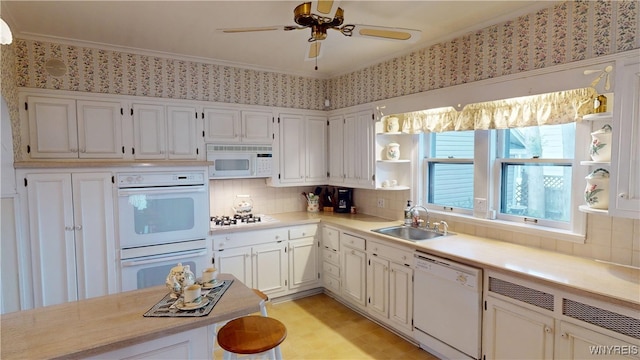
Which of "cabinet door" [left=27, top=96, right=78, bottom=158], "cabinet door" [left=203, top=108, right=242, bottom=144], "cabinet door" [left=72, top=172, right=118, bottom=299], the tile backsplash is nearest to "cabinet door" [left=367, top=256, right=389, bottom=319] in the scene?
the tile backsplash

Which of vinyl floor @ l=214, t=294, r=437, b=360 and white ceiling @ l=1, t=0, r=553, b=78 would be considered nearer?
white ceiling @ l=1, t=0, r=553, b=78

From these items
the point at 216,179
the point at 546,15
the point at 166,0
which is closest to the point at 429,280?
the point at 546,15

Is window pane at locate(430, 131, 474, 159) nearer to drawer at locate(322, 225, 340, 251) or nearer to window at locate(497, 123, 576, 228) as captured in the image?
window at locate(497, 123, 576, 228)

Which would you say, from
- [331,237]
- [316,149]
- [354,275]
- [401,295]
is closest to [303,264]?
[331,237]

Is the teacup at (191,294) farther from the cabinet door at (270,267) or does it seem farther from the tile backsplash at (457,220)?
the tile backsplash at (457,220)

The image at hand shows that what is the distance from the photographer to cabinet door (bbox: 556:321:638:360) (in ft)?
5.54

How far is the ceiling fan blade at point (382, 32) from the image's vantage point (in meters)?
2.07

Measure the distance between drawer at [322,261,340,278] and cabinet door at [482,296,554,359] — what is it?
1728 millimetres

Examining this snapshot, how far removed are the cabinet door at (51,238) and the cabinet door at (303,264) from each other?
79.7 inches

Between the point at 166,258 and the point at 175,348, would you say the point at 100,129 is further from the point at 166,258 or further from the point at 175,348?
the point at 175,348

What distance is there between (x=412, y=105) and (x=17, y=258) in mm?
3568

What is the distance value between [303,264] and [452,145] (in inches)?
82.8

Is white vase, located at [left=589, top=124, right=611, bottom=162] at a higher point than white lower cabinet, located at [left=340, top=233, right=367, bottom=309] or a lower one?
higher

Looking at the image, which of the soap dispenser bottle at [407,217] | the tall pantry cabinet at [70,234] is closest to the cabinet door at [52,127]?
the tall pantry cabinet at [70,234]
